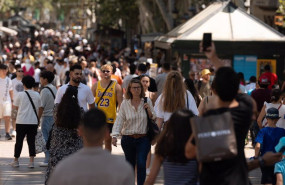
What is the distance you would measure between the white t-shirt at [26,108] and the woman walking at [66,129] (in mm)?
3608

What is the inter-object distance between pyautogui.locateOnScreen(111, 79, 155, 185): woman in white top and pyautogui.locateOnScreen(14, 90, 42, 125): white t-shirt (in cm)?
310

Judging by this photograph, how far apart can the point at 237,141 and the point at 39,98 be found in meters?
7.77

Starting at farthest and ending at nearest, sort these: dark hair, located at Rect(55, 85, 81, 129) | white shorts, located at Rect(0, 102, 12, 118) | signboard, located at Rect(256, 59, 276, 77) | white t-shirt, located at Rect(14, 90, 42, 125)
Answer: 1. signboard, located at Rect(256, 59, 276, 77)
2. white shorts, located at Rect(0, 102, 12, 118)
3. white t-shirt, located at Rect(14, 90, 42, 125)
4. dark hair, located at Rect(55, 85, 81, 129)

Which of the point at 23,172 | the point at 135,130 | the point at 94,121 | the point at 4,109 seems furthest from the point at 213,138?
the point at 4,109

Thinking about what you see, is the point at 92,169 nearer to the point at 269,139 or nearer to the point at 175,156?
the point at 175,156

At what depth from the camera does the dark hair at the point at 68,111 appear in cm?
874

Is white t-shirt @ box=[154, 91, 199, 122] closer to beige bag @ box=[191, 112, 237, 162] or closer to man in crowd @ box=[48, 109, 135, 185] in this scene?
beige bag @ box=[191, 112, 237, 162]

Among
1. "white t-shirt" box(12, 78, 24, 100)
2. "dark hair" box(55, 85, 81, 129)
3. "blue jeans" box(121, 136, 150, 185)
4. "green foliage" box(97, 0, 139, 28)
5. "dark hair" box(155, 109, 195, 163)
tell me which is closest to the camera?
"dark hair" box(155, 109, 195, 163)

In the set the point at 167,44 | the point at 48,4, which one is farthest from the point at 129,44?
the point at 48,4

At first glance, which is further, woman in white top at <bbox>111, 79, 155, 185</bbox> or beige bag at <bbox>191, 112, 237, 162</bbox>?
woman in white top at <bbox>111, 79, 155, 185</bbox>

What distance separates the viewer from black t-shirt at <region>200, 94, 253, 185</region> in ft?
18.1

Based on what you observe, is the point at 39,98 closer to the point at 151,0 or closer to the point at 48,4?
the point at 151,0

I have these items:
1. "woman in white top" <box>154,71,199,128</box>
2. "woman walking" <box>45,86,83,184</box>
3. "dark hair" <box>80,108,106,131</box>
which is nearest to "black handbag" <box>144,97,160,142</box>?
"woman in white top" <box>154,71,199,128</box>

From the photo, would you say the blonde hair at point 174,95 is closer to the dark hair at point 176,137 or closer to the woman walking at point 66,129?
the woman walking at point 66,129
